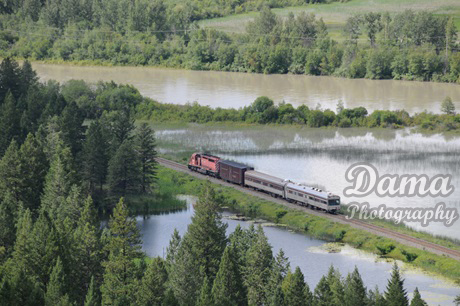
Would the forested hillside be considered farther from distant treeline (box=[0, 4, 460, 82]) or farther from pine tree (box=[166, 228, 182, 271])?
distant treeline (box=[0, 4, 460, 82])

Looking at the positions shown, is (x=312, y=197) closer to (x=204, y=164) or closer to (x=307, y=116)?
(x=204, y=164)

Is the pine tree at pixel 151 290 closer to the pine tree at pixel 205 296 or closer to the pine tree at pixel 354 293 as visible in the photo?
the pine tree at pixel 205 296

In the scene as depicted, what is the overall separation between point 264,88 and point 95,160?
161 ft

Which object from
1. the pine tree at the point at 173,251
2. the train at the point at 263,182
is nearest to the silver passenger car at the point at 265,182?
the train at the point at 263,182

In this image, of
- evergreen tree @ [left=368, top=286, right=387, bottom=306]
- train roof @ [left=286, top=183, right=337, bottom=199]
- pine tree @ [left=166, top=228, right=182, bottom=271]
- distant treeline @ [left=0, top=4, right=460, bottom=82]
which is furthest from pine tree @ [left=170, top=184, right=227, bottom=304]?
distant treeline @ [left=0, top=4, right=460, bottom=82]

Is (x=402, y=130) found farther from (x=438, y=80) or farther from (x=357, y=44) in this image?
(x=357, y=44)

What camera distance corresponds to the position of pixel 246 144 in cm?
8850

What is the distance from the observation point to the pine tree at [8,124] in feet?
250

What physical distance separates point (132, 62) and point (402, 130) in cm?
5590

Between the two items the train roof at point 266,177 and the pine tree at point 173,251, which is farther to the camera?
the train roof at point 266,177

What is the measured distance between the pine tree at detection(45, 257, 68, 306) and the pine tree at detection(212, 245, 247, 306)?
258 inches

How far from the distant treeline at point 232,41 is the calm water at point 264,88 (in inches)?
94.5

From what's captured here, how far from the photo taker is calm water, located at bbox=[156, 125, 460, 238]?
74.8 meters

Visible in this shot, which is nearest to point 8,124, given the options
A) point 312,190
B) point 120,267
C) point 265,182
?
point 265,182
